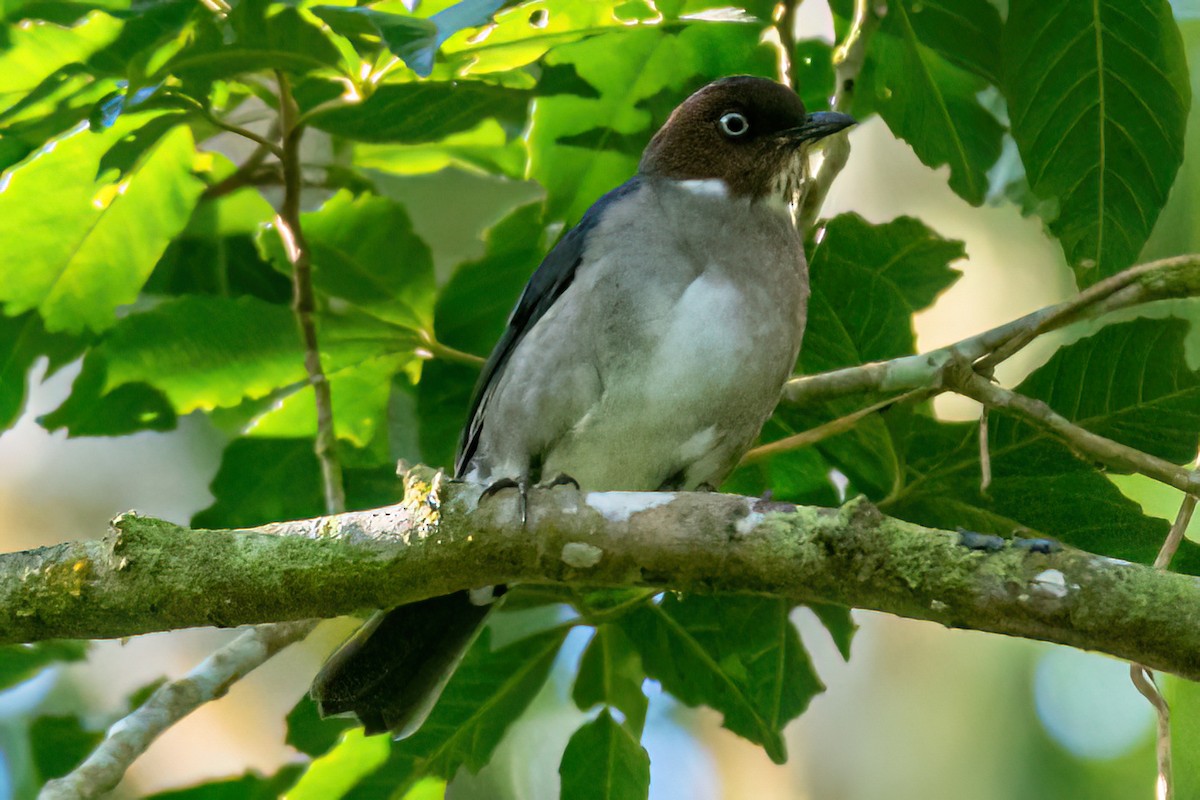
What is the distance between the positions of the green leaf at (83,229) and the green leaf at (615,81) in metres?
1.10

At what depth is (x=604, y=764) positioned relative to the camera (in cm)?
357

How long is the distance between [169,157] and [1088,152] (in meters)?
2.59

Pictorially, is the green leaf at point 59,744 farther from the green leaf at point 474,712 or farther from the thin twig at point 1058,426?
the thin twig at point 1058,426

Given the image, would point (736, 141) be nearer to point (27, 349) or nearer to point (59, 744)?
point (27, 349)

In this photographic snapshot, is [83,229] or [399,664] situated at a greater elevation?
[83,229]

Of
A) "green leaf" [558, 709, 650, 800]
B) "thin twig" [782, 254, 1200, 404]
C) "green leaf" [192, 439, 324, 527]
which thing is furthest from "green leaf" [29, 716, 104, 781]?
"thin twig" [782, 254, 1200, 404]

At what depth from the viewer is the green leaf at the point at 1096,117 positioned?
3.32 metres

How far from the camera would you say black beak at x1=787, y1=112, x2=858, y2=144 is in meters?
3.86

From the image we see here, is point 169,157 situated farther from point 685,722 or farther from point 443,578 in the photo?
point 685,722

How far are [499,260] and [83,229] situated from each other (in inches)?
47.7

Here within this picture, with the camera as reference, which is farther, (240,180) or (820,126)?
(240,180)

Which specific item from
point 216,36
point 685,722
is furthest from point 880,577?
point 685,722

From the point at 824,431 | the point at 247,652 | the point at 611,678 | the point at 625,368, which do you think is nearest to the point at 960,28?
the point at 824,431

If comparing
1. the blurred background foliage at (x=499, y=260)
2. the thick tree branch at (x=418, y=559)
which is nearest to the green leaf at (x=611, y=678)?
the blurred background foliage at (x=499, y=260)
